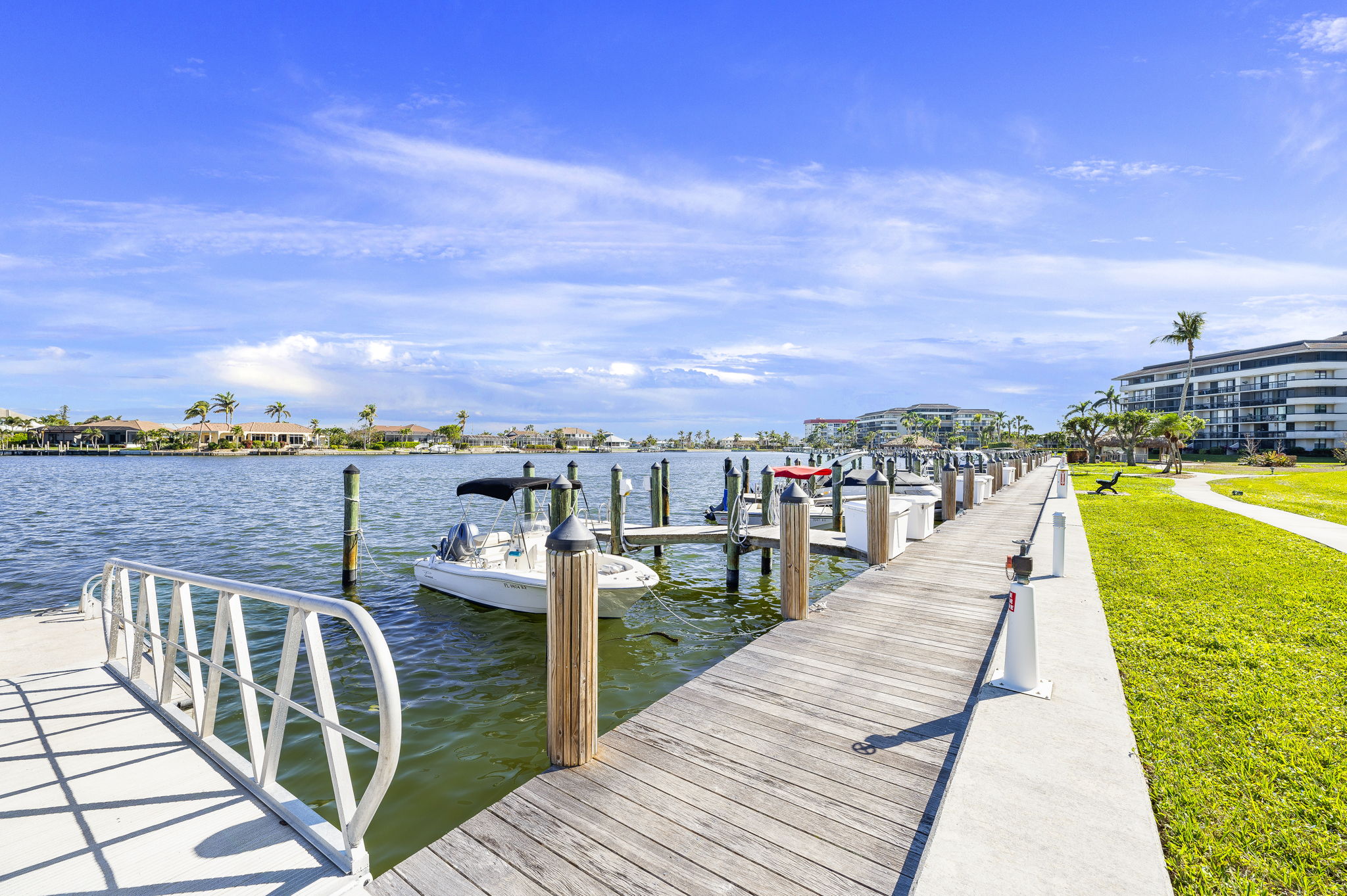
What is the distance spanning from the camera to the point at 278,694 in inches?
127

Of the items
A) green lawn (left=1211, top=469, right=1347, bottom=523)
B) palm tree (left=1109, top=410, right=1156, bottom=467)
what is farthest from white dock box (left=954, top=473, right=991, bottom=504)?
palm tree (left=1109, top=410, right=1156, bottom=467)

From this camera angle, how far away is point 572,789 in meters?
3.92

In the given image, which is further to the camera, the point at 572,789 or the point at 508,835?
the point at 572,789

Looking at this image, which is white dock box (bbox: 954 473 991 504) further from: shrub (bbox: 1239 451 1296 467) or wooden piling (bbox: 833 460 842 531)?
shrub (bbox: 1239 451 1296 467)

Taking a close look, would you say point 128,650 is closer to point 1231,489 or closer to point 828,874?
point 828,874

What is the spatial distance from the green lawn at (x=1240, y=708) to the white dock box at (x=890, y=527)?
129 inches

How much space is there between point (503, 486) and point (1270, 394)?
107 m

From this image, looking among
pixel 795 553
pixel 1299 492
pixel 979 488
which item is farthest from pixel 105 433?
pixel 1299 492

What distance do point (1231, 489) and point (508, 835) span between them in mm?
34028

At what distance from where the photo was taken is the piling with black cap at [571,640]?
411cm

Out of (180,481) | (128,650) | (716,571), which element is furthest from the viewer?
(180,481)

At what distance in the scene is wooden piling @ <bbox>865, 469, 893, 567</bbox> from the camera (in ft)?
34.5

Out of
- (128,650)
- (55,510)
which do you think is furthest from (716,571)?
(55,510)

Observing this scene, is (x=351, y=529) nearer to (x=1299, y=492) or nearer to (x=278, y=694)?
(x=278, y=694)
